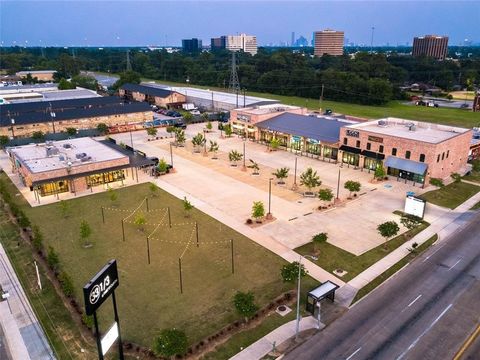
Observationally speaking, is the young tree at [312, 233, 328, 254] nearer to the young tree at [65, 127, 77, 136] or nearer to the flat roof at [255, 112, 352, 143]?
the flat roof at [255, 112, 352, 143]

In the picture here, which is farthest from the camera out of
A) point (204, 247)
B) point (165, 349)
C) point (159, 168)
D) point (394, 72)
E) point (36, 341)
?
point (394, 72)

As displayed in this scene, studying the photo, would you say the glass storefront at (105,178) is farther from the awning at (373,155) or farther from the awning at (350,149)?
the awning at (373,155)

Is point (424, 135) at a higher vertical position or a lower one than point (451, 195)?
higher

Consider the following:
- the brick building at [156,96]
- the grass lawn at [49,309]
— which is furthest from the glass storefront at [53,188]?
the brick building at [156,96]

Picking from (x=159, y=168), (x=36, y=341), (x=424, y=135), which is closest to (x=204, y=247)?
(x=36, y=341)

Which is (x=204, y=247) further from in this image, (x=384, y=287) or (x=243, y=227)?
(x=384, y=287)
